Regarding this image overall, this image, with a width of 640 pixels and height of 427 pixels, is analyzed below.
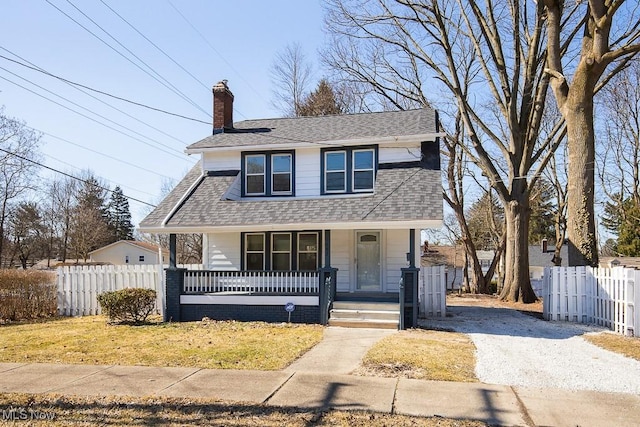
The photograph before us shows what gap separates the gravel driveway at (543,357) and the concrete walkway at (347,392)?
62 centimetres

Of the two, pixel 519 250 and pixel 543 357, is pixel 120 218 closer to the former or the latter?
pixel 519 250

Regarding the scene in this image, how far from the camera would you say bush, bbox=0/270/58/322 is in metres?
14.2

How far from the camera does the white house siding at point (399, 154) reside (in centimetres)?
1552

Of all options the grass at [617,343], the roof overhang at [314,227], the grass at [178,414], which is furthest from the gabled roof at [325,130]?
the grass at [178,414]

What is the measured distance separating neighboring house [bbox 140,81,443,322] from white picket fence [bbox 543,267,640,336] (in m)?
4.07

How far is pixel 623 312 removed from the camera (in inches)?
460

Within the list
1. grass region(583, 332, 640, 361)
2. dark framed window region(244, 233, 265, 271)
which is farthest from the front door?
grass region(583, 332, 640, 361)

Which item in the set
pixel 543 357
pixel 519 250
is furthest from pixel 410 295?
pixel 519 250

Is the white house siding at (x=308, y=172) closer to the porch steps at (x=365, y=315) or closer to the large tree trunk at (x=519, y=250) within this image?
the porch steps at (x=365, y=315)

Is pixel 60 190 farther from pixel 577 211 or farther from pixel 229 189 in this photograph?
pixel 577 211

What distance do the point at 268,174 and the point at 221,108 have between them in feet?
13.2

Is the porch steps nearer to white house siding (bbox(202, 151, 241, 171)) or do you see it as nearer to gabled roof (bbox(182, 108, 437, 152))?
gabled roof (bbox(182, 108, 437, 152))

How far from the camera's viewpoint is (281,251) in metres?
15.9

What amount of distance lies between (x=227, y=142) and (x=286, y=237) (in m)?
4.06
